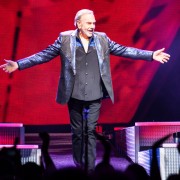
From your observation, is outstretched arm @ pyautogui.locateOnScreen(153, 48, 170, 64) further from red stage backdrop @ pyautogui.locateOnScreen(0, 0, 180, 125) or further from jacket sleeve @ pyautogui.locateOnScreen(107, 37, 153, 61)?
red stage backdrop @ pyautogui.locateOnScreen(0, 0, 180, 125)

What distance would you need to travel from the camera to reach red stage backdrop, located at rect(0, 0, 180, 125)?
23.1ft

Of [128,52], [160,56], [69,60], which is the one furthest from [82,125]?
[160,56]

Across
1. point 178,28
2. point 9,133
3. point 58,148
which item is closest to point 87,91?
point 9,133

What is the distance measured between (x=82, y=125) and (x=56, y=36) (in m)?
3.08

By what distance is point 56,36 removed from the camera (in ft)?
23.4

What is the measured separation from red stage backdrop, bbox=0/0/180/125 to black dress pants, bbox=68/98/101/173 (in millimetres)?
2955

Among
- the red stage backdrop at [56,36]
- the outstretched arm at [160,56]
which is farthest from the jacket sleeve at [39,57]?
the red stage backdrop at [56,36]

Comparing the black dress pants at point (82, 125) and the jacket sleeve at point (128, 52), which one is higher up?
the jacket sleeve at point (128, 52)

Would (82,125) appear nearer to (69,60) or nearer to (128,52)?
(69,60)

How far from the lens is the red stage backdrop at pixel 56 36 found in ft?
23.1

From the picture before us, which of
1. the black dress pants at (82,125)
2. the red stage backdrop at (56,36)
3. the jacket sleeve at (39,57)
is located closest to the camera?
the black dress pants at (82,125)

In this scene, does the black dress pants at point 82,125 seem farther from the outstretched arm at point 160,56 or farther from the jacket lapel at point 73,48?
the outstretched arm at point 160,56

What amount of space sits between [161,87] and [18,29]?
2449mm

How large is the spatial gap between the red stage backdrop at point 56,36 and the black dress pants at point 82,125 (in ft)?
9.70
